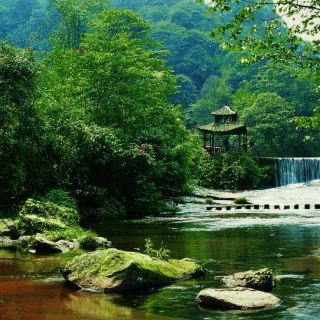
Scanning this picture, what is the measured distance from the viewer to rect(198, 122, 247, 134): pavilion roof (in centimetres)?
5019

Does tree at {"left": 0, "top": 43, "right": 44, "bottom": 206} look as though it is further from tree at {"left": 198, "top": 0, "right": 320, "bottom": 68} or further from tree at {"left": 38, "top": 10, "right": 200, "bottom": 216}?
tree at {"left": 198, "top": 0, "right": 320, "bottom": 68}

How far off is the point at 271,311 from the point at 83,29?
52.0 meters

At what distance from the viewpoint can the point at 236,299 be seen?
34.1ft

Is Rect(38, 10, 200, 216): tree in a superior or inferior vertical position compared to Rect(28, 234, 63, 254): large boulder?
superior

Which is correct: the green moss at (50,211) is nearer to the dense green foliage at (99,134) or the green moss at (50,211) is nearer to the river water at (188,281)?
the river water at (188,281)

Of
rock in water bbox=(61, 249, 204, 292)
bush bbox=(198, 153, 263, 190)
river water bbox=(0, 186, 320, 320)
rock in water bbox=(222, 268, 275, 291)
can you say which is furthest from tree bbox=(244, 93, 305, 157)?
rock in water bbox=(222, 268, 275, 291)

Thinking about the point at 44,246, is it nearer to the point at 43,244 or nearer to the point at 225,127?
the point at 43,244

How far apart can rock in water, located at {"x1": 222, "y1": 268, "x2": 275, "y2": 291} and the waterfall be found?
40660 mm

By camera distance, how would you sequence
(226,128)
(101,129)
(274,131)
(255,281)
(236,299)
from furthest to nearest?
(274,131), (226,128), (101,129), (255,281), (236,299)

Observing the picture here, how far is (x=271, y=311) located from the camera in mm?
10086

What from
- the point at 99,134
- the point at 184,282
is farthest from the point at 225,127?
the point at 184,282

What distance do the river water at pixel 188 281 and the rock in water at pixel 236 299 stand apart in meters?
0.22

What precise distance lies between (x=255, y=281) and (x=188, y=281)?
1.76 m

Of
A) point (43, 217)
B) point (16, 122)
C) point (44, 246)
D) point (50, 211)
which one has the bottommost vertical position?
point (44, 246)
